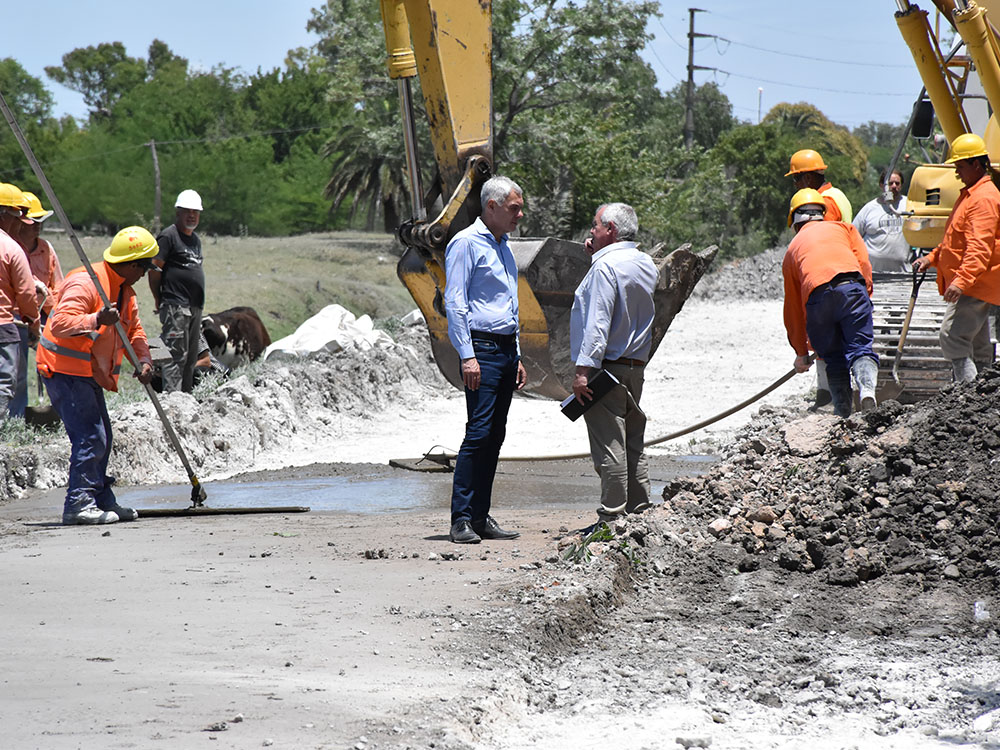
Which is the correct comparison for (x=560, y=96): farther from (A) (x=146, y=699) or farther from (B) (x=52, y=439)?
(A) (x=146, y=699)

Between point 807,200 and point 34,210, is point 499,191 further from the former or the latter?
point 34,210

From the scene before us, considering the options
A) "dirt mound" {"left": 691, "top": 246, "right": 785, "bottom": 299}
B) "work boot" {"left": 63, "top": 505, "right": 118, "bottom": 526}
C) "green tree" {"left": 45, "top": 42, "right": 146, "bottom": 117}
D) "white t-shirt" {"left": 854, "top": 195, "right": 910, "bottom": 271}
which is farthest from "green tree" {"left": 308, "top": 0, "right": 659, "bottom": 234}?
"green tree" {"left": 45, "top": 42, "right": 146, "bottom": 117}

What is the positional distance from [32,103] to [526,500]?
214 feet

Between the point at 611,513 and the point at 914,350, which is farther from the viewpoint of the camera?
the point at 914,350

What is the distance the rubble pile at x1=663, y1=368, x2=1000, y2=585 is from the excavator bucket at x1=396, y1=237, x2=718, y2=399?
8.31 ft

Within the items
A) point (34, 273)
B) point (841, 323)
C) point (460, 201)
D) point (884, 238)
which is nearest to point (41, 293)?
point (34, 273)

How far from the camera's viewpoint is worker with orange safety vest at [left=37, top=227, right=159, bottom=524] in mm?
7555

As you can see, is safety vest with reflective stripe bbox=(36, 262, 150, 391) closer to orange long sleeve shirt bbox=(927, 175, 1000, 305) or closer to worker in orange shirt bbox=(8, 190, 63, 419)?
worker in orange shirt bbox=(8, 190, 63, 419)

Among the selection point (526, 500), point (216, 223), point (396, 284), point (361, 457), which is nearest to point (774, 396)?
point (361, 457)

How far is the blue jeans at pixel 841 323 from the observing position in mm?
8430

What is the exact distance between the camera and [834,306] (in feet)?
27.8

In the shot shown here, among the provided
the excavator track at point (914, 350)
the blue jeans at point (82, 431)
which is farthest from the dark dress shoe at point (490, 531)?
the excavator track at point (914, 350)

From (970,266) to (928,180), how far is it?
291 centimetres

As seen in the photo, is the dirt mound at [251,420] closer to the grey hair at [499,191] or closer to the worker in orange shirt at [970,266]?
the grey hair at [499,191]
